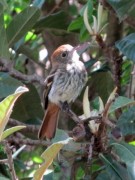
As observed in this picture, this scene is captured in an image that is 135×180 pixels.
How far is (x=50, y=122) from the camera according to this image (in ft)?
9.57

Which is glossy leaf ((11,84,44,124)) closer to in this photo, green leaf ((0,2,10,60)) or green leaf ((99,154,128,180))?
green leaf ((0,2,10,60))

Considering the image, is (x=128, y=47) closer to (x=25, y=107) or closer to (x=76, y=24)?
(x=76, y=24)

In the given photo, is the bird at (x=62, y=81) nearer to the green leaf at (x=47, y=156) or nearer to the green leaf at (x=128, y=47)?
the green leaf at (x=128, y=47)

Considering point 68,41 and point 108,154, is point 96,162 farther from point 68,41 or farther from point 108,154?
point 68,41

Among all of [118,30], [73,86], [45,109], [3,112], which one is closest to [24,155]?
[45,109]

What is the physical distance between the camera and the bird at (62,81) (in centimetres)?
299

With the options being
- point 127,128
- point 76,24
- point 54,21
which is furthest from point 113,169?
point 54,21

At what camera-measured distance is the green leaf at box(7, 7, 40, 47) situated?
250cm

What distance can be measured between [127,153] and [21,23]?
1.06 metres

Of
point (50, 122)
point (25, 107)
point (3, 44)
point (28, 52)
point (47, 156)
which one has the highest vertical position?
point (3, 44)

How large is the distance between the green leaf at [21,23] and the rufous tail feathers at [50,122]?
433mm

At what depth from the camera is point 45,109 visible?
3.14 metres

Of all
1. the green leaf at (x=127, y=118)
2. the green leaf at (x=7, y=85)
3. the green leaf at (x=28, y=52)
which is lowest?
the green leaf at (x=127, y=118)

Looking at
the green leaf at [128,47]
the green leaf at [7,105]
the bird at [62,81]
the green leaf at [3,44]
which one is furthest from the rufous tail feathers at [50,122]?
the green leaf at [7,105]
